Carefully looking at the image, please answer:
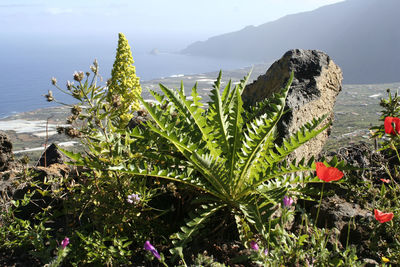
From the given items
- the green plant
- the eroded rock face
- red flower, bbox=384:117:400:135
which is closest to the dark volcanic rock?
the eroded rock face

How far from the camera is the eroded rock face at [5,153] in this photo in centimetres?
423

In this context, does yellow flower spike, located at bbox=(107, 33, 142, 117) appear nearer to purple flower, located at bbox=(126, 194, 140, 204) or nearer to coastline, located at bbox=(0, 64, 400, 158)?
purple flower, located at bbox=(126, 194, 140, 204)

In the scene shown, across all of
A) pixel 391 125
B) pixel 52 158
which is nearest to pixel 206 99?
pixel 52 158

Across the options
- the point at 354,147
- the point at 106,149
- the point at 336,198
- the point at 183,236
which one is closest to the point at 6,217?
the point at 106,149

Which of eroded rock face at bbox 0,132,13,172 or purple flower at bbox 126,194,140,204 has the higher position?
purple flower at bbox 126,194,140,204

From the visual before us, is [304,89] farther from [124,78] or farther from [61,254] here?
[61,254]

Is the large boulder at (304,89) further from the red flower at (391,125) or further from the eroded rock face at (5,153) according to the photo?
the eroded rock face at (5,153)

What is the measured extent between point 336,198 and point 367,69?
8456 inches

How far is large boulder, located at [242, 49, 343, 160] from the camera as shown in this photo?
331cm

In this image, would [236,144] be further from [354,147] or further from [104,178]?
[354,147]

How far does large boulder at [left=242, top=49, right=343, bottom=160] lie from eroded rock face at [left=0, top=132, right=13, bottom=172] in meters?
3.33

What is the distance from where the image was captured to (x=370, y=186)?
2.89m

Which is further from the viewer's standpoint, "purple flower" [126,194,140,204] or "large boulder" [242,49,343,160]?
"large boulder" [242,49,343,160]

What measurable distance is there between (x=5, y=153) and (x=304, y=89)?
4.04 meters
